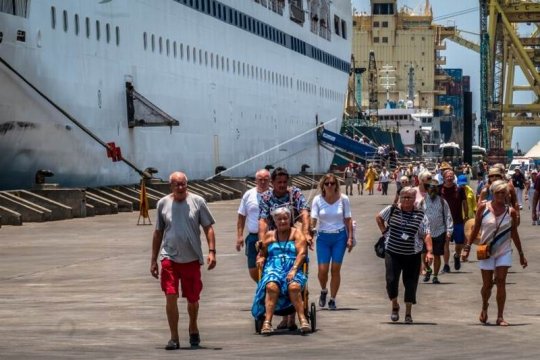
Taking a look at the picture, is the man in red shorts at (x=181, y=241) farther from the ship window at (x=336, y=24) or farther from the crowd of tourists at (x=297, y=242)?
the ship window at (x=336, y=24)

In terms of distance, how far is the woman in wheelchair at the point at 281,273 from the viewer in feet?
45.0

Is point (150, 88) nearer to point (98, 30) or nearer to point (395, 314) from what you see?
point (98, 30)

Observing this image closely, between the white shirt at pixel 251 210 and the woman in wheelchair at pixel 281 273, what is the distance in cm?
221

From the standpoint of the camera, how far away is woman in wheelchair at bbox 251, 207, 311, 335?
45.0 feet

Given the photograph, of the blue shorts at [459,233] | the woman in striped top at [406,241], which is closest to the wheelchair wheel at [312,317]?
the woman in striped top at [406,241]

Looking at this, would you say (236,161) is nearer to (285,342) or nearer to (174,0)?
(174,0)

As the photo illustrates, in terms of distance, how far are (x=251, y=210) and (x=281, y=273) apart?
2.70 meters

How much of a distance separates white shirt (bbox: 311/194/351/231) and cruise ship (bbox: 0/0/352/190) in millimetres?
19756

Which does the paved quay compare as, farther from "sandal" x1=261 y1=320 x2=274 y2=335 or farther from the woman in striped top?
the woman in striped top

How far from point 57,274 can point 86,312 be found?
5.38m

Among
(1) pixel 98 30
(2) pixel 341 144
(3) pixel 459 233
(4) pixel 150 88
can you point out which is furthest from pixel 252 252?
(2) pixel 341 144

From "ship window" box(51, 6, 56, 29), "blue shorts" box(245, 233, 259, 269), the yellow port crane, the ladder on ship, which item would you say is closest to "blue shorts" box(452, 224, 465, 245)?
"blue shorts" box(245, 233, 259, 269)

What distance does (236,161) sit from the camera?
59.9m

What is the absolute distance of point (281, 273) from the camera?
13914 millimetres
